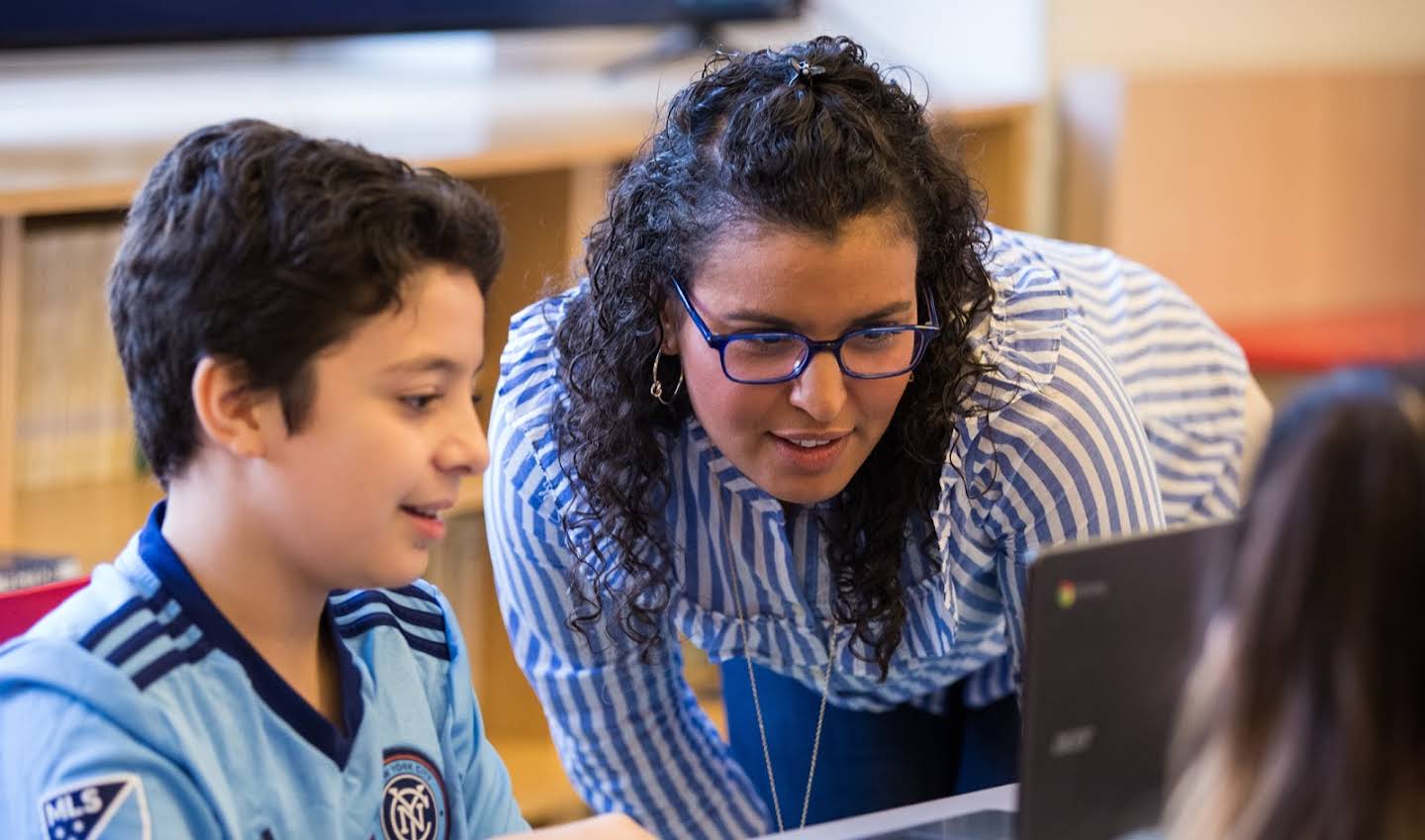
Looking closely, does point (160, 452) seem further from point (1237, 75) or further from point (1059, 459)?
point (1237, 75)

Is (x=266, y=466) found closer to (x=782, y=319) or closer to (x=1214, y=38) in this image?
(x=782, y=319)

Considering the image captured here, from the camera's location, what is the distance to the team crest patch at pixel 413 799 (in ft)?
3.73

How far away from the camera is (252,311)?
3.44ft

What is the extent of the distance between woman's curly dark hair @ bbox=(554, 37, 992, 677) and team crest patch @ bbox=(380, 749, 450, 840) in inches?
12.8

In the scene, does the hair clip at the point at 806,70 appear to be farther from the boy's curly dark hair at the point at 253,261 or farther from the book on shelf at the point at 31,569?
the book on shelf at the point at 31,569

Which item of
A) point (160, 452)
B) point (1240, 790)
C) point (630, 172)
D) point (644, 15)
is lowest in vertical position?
point (1240, 790)

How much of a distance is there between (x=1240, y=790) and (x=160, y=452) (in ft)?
2.24

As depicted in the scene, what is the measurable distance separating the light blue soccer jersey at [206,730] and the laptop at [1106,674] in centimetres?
43

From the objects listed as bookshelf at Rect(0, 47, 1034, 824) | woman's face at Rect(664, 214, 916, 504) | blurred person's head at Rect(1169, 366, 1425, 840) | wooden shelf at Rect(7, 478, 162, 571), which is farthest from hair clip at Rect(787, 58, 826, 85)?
wooden shelf at Rect(7, 478, 162, 571)

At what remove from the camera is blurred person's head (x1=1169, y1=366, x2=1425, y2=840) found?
709 mm

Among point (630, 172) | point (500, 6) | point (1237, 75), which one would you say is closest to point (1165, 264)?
point (1237, 75)

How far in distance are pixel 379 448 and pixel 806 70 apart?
1.56 feet

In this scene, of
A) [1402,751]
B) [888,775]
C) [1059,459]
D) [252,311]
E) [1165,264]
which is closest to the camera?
[1402,751]

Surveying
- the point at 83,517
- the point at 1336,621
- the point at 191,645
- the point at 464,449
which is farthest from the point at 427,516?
the point at 83,517
